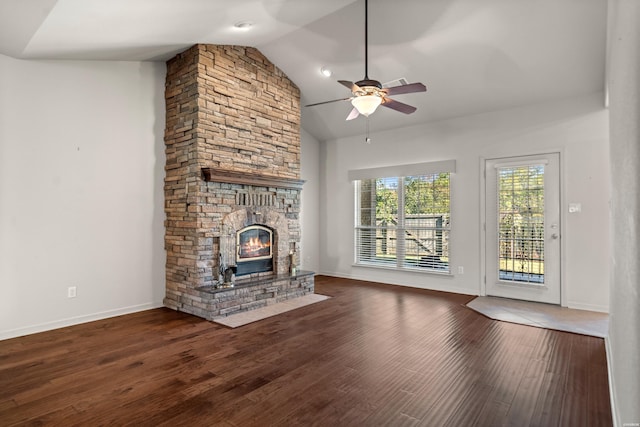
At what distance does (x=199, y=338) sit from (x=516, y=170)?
16.0ft

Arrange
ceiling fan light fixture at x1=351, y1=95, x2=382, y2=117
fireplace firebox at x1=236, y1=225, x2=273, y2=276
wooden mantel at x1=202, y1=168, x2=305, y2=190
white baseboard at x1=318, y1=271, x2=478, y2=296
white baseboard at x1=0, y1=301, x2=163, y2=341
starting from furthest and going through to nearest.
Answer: white baseboard at x1=318, y1=271, x2=478, y2=296 < fireplace firebox at x1=236, y1=225, x2=273, y2=276 < wooden mantel at x1=202, y1=168, x2=305, y2=190 < white baseboard at x1=0, y1=301, x2=163, y2=341 < ceiling fan light fixture at x1=351, y1=95, x2=382, y2=117

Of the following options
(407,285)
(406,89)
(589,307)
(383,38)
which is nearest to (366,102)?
(406,89)

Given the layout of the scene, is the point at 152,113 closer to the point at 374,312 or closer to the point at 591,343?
the point at 374,312

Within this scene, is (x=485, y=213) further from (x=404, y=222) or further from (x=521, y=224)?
(x=404, y=222)

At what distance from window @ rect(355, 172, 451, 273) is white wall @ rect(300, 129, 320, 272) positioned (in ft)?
3.18

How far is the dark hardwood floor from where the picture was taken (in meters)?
2.24

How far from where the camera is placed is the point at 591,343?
3.46 meters

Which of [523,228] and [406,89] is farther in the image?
[523,228]

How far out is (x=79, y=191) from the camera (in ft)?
13.5

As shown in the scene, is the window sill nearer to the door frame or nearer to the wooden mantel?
the door frame

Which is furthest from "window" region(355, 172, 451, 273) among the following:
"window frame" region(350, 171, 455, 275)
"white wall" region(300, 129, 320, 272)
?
"white wall" region(300, 129, 320, 272)

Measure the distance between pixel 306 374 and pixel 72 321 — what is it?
3.02 metres

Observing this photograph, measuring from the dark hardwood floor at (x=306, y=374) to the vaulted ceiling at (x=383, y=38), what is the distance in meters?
2.93

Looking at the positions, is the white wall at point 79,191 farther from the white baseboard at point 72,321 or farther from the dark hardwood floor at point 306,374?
the dark hardwood floor at point 306,374
